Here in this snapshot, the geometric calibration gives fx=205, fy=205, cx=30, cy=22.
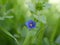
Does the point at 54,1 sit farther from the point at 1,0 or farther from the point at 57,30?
the point at 1,0

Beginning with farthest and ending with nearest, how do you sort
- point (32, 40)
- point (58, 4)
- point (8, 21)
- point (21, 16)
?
point (58, 4), point (21, 16), point (8, 21), point (32, 40)

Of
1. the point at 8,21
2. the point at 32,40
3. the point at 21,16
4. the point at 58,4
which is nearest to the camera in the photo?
the point at 32,40

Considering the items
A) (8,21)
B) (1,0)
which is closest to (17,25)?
(8,21)

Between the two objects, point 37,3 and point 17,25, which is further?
point 17,25

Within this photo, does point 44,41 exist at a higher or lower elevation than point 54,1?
lower

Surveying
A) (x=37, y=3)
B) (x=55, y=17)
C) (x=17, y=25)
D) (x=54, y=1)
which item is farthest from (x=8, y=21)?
(x=54, y=1)

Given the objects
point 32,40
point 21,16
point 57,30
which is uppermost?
point 21,16

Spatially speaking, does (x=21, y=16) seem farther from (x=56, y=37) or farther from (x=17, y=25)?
(x=56, y=37)
